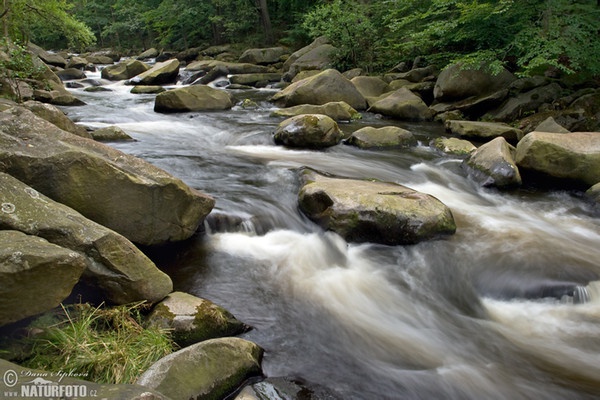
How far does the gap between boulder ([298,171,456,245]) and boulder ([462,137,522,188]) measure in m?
2.55

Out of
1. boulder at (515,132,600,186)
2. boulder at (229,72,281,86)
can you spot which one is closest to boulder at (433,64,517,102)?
boulder at (515,132,600,186)

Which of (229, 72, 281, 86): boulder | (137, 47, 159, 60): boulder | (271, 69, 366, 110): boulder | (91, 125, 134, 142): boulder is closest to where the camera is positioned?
(91, 125, 134, 142): boulder

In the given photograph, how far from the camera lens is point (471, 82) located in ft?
42.2

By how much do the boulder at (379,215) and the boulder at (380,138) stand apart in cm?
421

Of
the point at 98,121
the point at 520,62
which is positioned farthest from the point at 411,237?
the point at 98,121

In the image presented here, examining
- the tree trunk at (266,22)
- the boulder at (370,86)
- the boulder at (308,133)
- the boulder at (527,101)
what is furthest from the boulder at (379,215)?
the tree trunk at (266,22)

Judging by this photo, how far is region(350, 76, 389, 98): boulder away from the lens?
15.4m

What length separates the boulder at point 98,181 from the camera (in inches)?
155

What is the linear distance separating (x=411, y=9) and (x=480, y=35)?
473 centimetres

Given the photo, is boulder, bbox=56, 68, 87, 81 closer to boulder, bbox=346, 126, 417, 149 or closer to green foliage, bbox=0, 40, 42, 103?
green foliage, bbox=0, 40, 42, 103

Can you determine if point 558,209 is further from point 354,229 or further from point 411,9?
point 411,9

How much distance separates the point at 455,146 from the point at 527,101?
365 cm

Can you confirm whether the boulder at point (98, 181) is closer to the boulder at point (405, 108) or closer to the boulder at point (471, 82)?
the boulder at point (405, 108)

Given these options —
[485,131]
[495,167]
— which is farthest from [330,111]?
[495,167]
